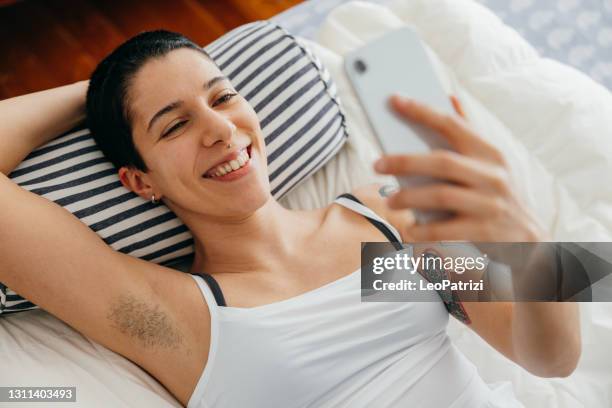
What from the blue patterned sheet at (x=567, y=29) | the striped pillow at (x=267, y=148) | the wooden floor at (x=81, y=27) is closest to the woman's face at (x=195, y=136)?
the striped pillow at (x=267, y=148)

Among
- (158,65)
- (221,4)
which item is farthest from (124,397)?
(221,4)

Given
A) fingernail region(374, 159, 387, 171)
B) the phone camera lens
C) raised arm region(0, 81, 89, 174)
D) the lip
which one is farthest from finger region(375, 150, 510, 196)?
raised arm region(0, 81, 89, 174)

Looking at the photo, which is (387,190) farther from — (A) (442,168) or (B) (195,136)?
(A) (442,168)

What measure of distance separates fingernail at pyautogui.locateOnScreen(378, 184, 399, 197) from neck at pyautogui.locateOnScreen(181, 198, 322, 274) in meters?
0.18

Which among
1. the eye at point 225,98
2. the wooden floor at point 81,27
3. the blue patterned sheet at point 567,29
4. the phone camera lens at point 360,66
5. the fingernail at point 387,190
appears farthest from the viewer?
the wooden floor at point 81,27

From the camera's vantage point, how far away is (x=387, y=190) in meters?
1.16

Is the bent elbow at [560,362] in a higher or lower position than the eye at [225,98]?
lower

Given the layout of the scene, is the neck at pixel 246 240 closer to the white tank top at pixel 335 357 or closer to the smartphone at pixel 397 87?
the white tank top at pixel 335 357

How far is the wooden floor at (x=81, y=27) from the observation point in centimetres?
181

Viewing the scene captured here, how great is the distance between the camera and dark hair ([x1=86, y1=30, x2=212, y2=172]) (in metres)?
1.02

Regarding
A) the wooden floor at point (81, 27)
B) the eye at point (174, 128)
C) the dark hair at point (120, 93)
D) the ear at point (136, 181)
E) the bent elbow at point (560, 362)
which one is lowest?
the bent elbow at point (560, 362)

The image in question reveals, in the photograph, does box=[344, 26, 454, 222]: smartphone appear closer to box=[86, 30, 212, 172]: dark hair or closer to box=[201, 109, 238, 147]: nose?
box=[201, 109, 238, 147]: nose

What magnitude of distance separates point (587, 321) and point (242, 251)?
0.70 m

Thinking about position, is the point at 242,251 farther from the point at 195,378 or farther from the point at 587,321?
the point at 587,321
